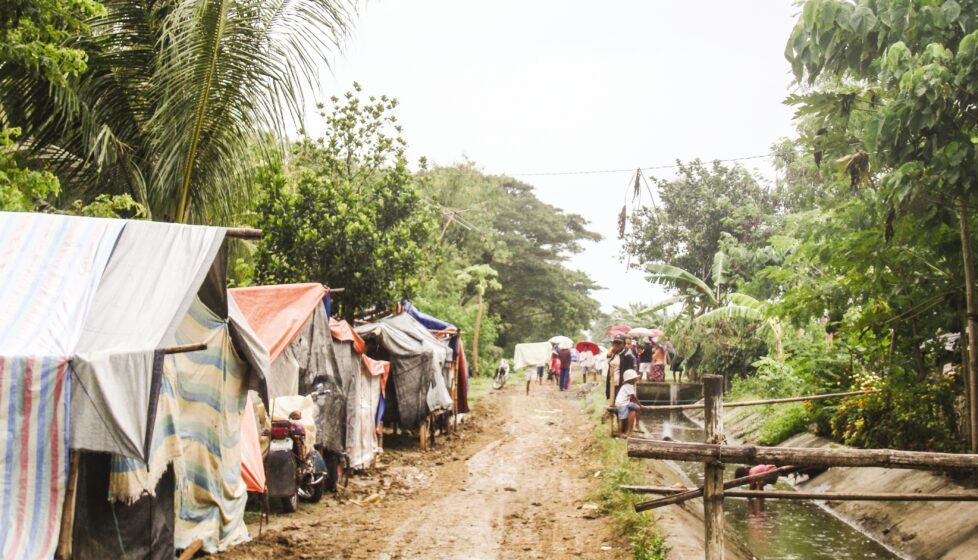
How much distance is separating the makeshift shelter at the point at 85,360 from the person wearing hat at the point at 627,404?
9.87 meters

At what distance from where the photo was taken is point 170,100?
8.48 metres

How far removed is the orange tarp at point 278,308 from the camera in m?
9.16

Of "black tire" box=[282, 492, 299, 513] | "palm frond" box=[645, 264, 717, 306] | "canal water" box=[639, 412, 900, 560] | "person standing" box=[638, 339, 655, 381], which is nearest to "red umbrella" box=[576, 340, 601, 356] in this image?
"person standing" box=[638, 339, 655, 381]

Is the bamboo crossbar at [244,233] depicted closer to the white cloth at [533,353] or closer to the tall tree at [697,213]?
the tall tree at [697,213]

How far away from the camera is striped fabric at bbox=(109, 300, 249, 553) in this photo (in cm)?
639

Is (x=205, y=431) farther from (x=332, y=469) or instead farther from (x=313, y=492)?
(x=332, y=469)

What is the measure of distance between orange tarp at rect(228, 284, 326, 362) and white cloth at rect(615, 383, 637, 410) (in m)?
6.88

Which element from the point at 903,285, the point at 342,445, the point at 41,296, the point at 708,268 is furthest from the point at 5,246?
the point at 708,268

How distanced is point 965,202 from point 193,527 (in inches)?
305

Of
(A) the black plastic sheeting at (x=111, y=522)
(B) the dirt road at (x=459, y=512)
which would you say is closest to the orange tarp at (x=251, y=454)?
(B) the dirt road at (x=459, y=512)

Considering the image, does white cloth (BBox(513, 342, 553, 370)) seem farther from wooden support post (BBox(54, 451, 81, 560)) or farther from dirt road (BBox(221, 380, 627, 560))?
wooden support post (BBox(54, 451, 81, 560))

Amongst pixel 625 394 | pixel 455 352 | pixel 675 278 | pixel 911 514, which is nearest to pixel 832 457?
pixel 911 514

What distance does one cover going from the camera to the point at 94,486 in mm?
5434

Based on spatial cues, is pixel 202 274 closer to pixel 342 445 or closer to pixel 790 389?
pixel 342 445
